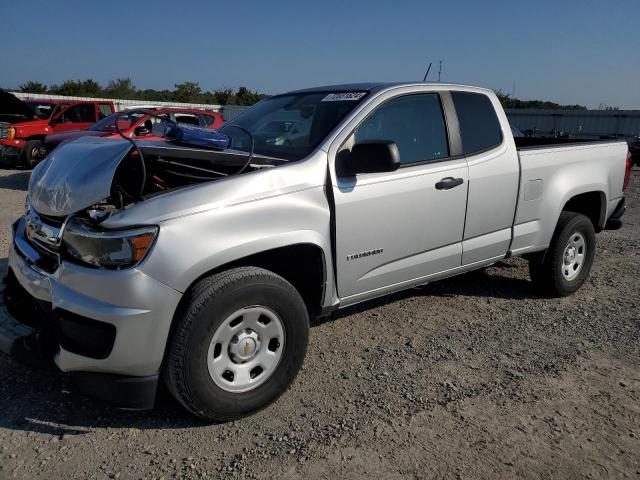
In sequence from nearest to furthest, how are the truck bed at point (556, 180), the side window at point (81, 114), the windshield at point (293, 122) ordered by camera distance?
the windshield at point (293, 122)
the truck bed at point (556, 180)
the side window at point (81, 114)

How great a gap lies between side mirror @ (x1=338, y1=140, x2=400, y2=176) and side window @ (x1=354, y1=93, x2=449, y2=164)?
261 mm

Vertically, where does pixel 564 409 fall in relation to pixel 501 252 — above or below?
below

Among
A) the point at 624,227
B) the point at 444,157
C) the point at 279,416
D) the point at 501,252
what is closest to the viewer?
the point at 279,416

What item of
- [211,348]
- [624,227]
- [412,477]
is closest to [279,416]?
[211,348]

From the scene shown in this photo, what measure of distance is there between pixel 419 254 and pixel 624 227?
246 inches

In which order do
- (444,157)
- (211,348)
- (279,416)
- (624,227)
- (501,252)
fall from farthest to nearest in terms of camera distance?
(624,227)
(501,252)
(444,157)
(279,416)
(211,348)

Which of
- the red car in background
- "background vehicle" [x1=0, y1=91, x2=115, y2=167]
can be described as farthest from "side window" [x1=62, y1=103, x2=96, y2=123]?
the red car in background

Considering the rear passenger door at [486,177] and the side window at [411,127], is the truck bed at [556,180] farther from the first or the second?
the side window at [411,127]

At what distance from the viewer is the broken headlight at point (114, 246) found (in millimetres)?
2494

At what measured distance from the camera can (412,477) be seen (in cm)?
249

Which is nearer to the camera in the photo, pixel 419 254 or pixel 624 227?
pixel 419 254

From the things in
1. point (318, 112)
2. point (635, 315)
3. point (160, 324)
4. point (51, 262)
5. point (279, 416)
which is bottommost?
point (635, 315)

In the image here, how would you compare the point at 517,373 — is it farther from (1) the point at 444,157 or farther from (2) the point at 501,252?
(1) the point at 444,157

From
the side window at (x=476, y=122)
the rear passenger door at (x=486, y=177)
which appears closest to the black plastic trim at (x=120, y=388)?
the rear passenger door at (x=486, y=177)
